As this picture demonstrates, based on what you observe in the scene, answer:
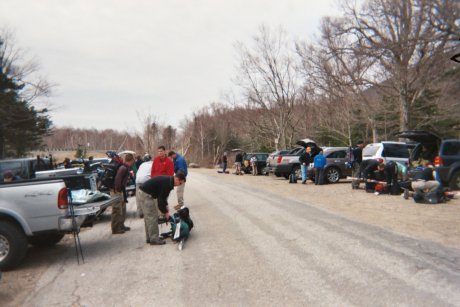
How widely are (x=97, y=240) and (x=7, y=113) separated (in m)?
36.6

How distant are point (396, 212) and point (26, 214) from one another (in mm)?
8604

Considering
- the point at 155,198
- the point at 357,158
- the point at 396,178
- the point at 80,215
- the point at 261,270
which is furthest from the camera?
the point at 357,158

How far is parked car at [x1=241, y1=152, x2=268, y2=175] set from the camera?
29.2 m

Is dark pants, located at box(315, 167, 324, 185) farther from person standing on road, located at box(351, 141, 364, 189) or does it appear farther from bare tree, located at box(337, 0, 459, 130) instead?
bare tree, located at box(337, 0, 459, 130)

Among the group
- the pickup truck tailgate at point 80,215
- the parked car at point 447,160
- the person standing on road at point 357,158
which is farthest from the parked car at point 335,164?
the pickup truck tailgate at point 80,215

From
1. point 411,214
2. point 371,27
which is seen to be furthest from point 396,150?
point 371,27

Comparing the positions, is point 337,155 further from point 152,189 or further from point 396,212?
point 152,189

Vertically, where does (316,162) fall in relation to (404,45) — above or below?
below

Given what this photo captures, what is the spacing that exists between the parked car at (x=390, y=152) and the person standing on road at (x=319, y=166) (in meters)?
2.16

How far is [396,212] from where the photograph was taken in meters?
10.2

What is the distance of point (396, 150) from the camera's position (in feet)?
52.1

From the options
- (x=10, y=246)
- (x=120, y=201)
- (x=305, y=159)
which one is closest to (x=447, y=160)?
(x=305, y=159)

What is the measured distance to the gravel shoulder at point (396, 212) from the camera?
7.82 metres

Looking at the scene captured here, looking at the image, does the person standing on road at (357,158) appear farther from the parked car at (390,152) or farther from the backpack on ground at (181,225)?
the backpack on ground at (181,225)
